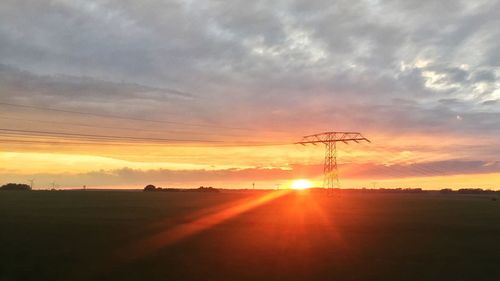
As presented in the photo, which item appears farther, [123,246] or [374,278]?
[123,246]

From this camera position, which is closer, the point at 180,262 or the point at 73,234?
the point at 180,262

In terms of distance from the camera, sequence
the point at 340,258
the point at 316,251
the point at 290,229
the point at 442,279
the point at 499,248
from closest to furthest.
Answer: the point at 442,279, the point at 340,258, the point at 316,251, the point at 499,248, the point at 290,229

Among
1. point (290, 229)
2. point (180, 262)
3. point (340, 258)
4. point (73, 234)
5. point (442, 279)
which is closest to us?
point (442, 279)

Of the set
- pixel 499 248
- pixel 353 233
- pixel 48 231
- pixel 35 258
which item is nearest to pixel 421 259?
pixel 499 248

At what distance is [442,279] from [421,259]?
6.56 m

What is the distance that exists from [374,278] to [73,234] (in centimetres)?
3026

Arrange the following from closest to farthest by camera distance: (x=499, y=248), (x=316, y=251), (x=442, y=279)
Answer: (x=442, y=279) < (x=316, y=251) < (x=499, y=248)

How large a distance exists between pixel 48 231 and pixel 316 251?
90.7ft

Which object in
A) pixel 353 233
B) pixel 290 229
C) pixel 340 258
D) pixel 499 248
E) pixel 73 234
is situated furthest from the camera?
pixel 290 229

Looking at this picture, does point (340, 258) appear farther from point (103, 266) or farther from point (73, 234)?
point (73, 234)

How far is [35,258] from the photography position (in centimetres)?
3472

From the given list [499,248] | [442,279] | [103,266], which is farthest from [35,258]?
[499,248]

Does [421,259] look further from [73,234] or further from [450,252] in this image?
[73,234]

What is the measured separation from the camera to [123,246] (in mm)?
40500
